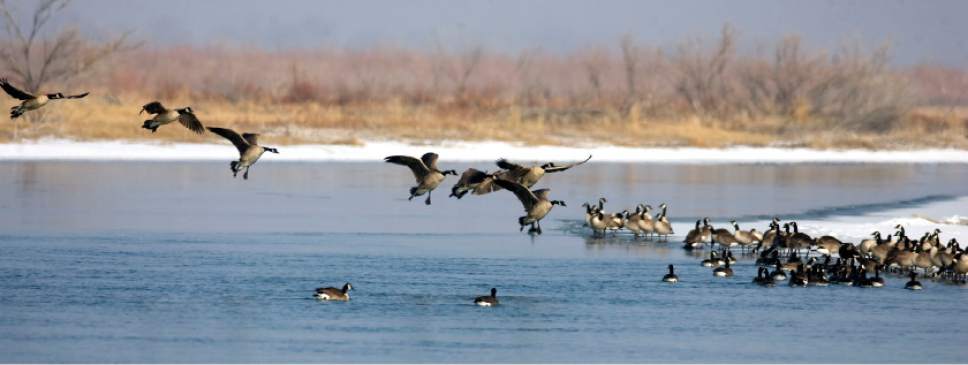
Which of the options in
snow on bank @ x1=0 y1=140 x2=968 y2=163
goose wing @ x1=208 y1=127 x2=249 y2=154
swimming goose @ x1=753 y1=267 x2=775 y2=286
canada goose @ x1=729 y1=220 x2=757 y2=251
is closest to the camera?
goose wing @ x1=208 y1=127 x2=249 y2=154

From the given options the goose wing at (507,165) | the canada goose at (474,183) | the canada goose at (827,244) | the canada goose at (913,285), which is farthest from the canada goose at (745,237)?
the canada goose at (474,183)

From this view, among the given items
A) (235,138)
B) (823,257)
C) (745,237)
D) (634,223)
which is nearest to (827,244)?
(823,257)

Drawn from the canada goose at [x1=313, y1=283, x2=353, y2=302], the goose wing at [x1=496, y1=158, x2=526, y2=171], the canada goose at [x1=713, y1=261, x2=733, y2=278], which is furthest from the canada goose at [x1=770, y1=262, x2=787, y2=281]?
the canada goose at [x1=313, y1=283, x2=353, y2=302]

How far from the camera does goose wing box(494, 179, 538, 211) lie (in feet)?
39.2

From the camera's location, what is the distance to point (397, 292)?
12867mm

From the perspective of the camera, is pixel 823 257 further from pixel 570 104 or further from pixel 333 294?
pixel 570 104

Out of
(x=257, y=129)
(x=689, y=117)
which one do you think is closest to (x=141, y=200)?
(x=257, y=129)

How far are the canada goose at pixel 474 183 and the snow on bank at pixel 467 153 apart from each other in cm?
1995

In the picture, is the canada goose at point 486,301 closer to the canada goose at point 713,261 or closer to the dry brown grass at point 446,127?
the canada goose at point 713,261

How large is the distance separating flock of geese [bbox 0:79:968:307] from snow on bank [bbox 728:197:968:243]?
40cm

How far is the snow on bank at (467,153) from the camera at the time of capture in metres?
A: 31.6

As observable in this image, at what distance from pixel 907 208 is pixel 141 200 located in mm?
10416

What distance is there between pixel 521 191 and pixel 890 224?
7.42 meters

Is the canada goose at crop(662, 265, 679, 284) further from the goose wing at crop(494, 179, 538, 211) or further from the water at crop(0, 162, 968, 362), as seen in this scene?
the goose wing at crop(494, 179, 538, 211)
